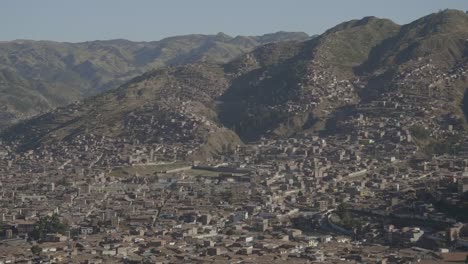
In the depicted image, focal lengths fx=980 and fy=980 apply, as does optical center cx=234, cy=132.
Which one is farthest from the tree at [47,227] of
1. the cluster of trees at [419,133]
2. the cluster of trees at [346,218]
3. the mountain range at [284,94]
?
the cluster of trees at [419,133]

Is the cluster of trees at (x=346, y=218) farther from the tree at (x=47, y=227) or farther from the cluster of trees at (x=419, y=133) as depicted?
the cluster of trees at (x=419, y=133)

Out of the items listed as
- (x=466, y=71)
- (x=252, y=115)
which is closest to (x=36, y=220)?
(x=252, y=115)

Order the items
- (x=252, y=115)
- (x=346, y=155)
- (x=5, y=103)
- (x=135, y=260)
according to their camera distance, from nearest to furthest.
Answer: (x=135, y=260) → (x=346, y=155) → (x=252, y=115) → (x=5, y=103)

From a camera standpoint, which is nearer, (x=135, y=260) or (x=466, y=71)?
(x=135, y=260)

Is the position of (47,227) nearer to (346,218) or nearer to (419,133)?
(346,218)

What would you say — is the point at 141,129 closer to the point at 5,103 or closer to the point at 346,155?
the point at 346,155

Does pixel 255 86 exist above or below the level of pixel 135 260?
above

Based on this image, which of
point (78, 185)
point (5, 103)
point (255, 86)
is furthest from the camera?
point (5, 103)

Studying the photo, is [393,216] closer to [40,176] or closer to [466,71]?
[40,176]
